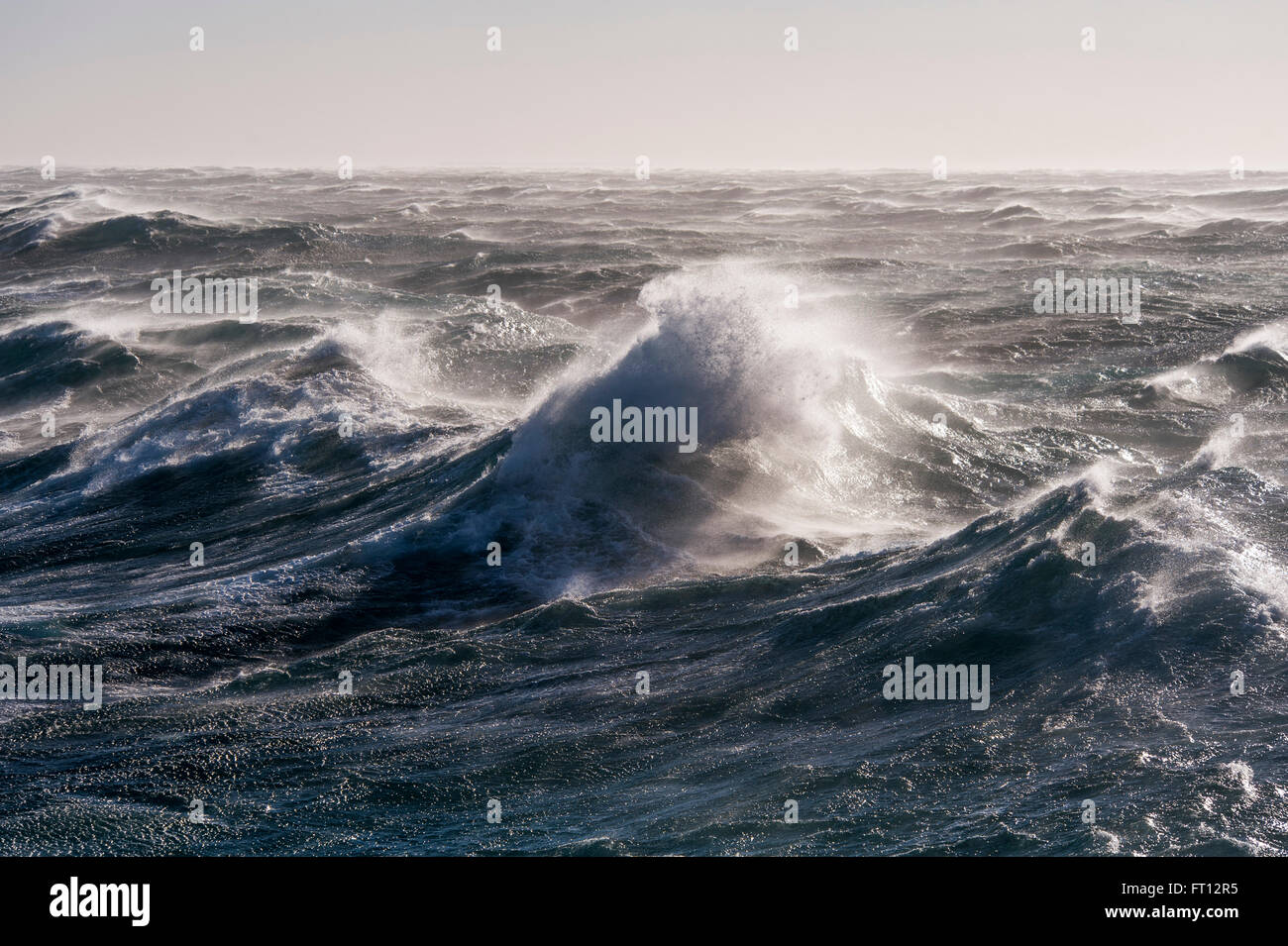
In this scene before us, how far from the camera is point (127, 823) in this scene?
7.24 meters

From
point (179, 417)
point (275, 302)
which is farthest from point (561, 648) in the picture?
point (275, 302)

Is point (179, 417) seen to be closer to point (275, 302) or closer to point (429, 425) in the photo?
point (429, 425)

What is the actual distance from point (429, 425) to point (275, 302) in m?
12.1

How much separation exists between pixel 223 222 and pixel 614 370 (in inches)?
1189

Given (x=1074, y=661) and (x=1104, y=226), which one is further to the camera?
(x=1104, y=226)

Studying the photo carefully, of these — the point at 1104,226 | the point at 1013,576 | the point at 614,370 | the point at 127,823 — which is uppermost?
the point at 1104,226

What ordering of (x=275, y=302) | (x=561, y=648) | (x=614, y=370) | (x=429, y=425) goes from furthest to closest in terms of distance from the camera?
(x=275, y=302) < (x=429, y=425) < (x=614, y=370) < (x=561, y=648)

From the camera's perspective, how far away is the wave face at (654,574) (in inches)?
282

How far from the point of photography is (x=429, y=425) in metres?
17.8

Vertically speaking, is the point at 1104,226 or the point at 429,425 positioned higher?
the point at 1104,226

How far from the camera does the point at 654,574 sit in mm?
11891

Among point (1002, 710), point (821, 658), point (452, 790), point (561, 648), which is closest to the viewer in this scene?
point (452, 790)

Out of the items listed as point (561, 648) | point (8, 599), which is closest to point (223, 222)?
point (8, 599)

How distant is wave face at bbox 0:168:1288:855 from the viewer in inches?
282
